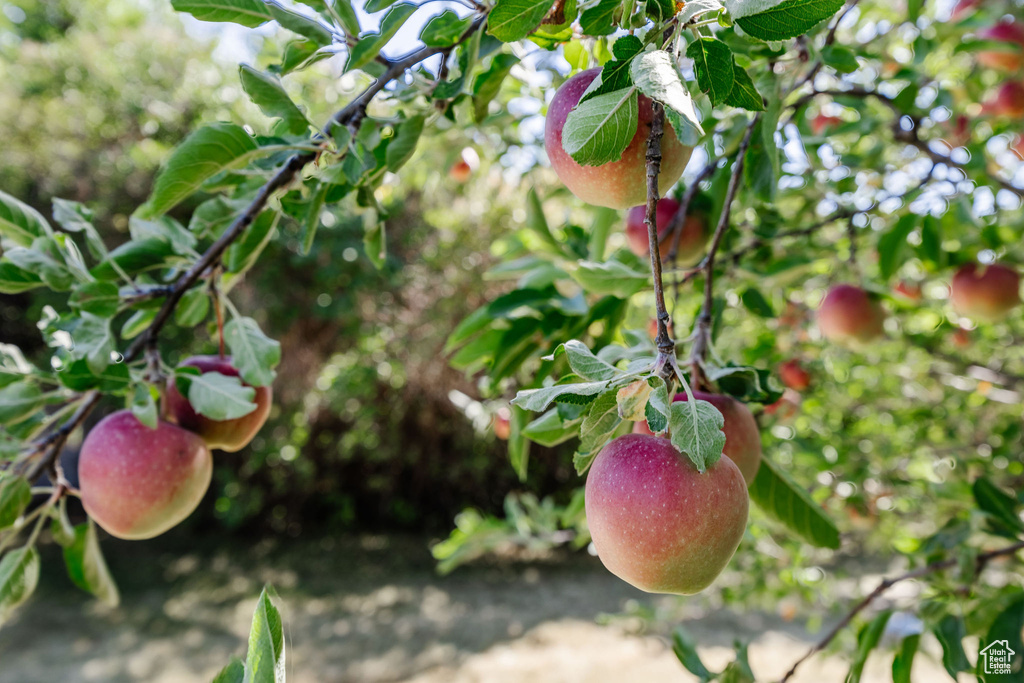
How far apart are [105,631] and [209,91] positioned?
3.25 meters

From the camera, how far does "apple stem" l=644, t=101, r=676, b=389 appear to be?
0.32 m

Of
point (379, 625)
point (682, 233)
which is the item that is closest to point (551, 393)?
point (682, 233)

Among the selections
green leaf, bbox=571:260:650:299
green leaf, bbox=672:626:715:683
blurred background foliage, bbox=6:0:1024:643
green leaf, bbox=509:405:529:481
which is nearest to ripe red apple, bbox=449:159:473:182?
blurred background foliage, bbox=6:0:1024:643

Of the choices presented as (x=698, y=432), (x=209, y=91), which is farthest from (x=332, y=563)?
(x=698, y=432)

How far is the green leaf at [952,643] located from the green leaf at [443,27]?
807 millimetres

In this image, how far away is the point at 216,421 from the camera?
25.8 inches

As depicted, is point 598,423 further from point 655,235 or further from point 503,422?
point 503,422

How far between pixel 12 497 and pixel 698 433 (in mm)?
592

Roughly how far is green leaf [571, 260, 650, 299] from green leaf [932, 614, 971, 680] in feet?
1.80

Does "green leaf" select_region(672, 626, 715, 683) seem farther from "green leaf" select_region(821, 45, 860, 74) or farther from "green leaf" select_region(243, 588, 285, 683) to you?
"green leaf" select_region(821, 45, 860, 74)

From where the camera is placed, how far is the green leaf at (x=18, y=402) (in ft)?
1.89

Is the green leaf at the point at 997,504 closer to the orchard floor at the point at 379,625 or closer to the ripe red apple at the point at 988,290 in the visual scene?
the ripe red apple at the point at 988,290

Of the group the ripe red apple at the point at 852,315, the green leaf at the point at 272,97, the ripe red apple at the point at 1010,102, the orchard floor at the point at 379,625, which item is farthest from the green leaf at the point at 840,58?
the orchard floor at the point at 379,625

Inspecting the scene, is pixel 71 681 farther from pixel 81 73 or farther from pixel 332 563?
pixel 81 73
